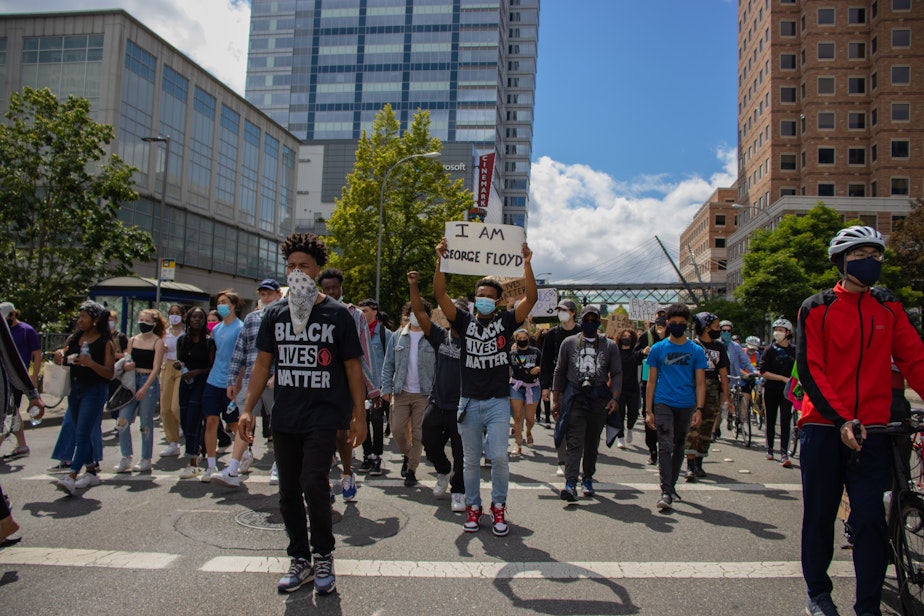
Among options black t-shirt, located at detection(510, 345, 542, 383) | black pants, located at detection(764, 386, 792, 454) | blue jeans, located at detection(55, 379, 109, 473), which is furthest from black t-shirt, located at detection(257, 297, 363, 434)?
black pants, located at detection(764, 386, 792, 454)

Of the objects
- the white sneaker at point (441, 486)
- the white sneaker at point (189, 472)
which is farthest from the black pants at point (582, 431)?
the white sneaker at point (189, 472)

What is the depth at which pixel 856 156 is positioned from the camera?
6219 cm

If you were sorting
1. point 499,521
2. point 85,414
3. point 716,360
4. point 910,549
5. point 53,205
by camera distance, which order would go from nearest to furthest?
point 910,549, point 499,521, point 85,414, point 716,360, point 53,205

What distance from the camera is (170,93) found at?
4138cm

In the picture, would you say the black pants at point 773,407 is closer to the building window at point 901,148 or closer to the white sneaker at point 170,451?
the white sneaker at point 170,451

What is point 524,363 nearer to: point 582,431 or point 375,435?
point 375,435

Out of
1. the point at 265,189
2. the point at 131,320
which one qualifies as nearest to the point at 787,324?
the point at 131,320

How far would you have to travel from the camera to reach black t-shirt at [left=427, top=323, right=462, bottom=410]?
636 cm

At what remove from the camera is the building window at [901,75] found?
195 feet

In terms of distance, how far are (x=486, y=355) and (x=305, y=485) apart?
79.4 inches

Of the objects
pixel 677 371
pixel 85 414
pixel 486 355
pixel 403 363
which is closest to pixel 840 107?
pixel 677 371

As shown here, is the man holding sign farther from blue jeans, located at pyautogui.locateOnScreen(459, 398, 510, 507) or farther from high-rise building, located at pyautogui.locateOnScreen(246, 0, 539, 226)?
high-rise building, located at pyautogui.locateOnScreen(246, 0, 539, 226)

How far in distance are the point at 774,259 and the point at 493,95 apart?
65.7m

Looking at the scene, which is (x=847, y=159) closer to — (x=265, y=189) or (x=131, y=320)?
(x=265, y=189)
